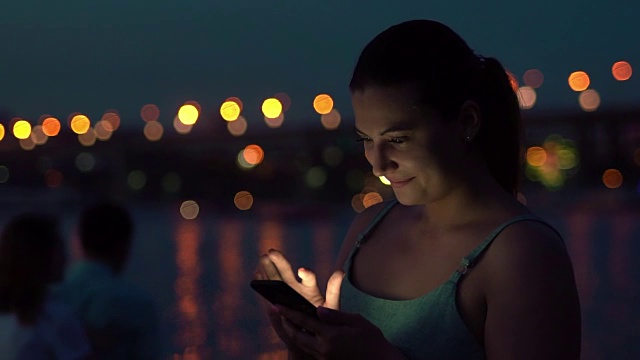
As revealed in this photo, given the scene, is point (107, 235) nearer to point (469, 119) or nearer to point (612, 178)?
point (469, 119)

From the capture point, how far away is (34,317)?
9.82ft

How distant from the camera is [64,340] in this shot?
296 centimetres

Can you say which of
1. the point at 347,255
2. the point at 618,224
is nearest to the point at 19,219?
the point at 347,255

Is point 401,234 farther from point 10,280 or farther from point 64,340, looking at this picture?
point 10,280

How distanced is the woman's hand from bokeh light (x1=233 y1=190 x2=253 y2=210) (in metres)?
54.7

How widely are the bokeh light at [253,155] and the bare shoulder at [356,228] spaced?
5086 cm

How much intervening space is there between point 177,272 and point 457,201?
21700 millimetres

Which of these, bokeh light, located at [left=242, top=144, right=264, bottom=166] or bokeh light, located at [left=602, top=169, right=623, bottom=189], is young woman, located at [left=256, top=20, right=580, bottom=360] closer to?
bokeh light, located at [left=242, top=144, right=264, bottom=166]

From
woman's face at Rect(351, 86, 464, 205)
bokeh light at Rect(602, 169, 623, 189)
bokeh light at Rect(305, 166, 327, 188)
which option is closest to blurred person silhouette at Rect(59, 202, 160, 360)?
woman's face at Rect(351, 86, 464, 205)

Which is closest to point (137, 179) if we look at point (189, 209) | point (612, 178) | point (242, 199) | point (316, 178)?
point (189, 209)

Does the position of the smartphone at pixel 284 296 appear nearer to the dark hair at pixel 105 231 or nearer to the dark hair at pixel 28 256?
the dark hair at pixel 28 256

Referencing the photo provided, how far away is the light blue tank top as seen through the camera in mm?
1368

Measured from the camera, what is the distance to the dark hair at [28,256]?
10.2 feet

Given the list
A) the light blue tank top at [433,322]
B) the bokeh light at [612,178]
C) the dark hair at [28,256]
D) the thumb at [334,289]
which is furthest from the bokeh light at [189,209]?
the light blue tank top at [433,322]
